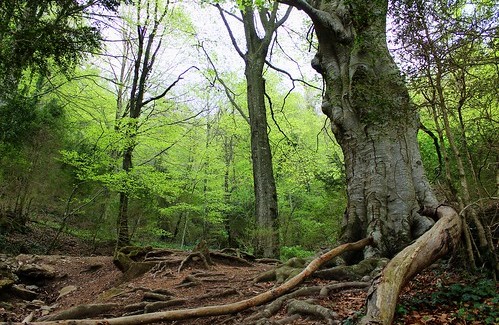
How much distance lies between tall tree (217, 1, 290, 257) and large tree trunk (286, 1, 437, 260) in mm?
3588

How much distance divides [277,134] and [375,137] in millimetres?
12874

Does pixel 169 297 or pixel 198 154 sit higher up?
pixel 198 154

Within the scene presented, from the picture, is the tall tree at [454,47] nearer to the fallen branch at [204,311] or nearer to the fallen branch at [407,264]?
the fallen branch at [407,264]

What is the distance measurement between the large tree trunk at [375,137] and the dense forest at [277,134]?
0.02 metres

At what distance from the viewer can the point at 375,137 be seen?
516cm

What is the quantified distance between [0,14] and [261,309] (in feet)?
19.4

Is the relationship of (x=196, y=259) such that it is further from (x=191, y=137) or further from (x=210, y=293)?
(x=191, y=137)

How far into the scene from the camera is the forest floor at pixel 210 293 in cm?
316

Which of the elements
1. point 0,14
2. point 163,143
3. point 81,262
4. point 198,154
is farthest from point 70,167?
point 0,14

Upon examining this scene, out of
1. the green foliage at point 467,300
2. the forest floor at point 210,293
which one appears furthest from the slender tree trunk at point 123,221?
the green foliage at point 467,300

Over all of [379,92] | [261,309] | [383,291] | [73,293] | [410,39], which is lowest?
[73,293]

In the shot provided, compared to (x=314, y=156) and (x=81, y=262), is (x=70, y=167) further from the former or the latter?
(x=314, y=156)

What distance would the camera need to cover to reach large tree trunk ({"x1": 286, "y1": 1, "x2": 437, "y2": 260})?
466 cm

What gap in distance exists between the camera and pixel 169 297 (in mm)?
4867
